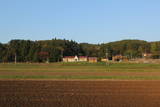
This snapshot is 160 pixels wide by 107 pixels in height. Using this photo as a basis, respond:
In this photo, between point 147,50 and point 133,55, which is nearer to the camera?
point 133,55

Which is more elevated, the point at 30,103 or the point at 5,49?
the point at 5,49

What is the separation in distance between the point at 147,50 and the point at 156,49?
35.9 m

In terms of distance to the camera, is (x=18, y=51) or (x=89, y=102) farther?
(x=18, y=51)

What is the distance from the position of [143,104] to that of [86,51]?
18406 cm

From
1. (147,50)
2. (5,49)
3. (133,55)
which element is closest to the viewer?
(5,49)

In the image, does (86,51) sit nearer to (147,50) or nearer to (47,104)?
(147,50)

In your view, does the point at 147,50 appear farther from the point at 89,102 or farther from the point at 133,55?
the point at 89,102

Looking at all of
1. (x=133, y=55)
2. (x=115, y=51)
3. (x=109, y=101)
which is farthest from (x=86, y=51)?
(x=109, y=101)

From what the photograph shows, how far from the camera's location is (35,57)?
430 feet

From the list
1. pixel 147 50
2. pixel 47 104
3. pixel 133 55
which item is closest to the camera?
pixel 47 104

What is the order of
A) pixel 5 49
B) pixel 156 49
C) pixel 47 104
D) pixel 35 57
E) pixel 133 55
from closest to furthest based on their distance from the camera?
pixel 47 104
pixel 35 57
pixel 5 49
pixel 156 49
pixel 133 55

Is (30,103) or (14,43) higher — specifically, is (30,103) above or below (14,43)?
below

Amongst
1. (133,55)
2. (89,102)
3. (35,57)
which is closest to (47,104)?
(89,102)

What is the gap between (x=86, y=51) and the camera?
197375 millimetres
